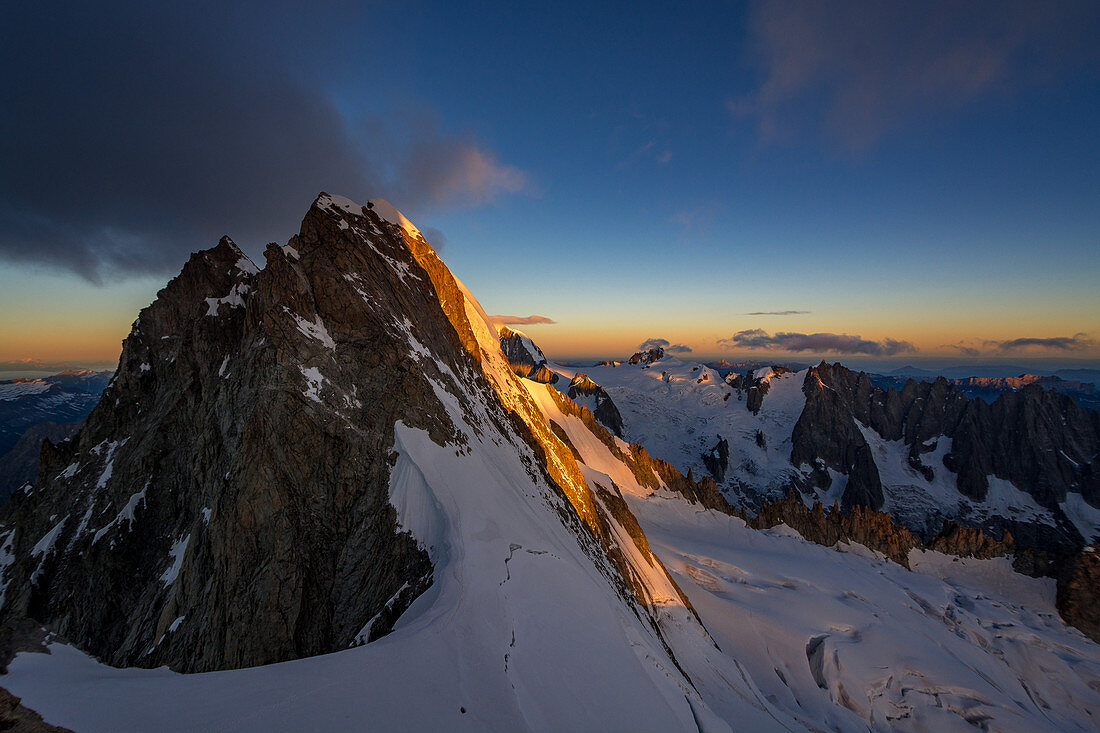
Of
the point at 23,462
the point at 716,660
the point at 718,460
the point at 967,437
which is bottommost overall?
the point at 718,460

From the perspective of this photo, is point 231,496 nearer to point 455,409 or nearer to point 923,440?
point 455,409

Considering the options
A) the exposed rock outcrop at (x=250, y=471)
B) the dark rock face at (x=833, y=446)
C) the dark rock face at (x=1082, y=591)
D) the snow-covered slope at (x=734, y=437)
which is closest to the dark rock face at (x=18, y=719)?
the exposed rock outcrop at (x=250, y=471)

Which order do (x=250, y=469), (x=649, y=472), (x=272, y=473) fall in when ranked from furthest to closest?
(x=649, y=472), (x=250, y=469), (x=272, y=473)

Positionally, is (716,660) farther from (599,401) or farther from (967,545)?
(599,401)

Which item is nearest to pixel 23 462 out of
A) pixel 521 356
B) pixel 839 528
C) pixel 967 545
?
pixel 521 356

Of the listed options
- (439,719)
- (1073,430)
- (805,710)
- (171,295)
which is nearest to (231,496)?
(439,719)

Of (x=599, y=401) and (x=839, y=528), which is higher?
(x=599, y=401)

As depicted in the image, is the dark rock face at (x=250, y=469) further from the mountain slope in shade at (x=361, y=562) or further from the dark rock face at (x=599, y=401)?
the dark rock face at (x=599, y=401)
